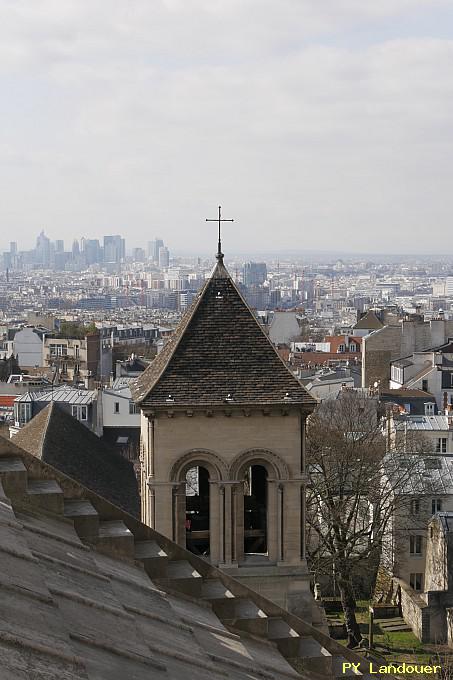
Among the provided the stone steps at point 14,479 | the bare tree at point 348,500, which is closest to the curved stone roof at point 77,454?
the bare tree at point 348,500

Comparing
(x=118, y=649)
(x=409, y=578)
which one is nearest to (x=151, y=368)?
(x=118, y=649)

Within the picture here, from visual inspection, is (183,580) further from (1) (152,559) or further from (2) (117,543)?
(2) (117,543)

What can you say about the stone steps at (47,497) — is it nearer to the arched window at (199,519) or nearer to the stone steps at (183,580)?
the stone steps at (183,580)

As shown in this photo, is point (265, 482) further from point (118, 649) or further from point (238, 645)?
point (118, 649)

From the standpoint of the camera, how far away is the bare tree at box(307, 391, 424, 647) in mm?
36938

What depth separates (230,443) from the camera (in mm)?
18938

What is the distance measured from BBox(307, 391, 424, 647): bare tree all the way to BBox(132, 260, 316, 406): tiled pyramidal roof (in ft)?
55.0

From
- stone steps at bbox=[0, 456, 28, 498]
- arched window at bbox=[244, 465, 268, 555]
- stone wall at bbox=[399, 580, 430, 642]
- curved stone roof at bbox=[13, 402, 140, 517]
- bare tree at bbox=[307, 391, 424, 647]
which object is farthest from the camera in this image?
stone wall at bbox=[399, 580, 430, 642]

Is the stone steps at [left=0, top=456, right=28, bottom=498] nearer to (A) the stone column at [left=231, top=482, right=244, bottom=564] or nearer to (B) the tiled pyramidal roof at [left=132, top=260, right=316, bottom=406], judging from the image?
(B) the tiled pyramidal roof at [left=132, top=260, right=316, bottom=406]

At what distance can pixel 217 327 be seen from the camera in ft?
63.3

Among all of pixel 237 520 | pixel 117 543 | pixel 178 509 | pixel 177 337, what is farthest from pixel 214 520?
pixel 117 543

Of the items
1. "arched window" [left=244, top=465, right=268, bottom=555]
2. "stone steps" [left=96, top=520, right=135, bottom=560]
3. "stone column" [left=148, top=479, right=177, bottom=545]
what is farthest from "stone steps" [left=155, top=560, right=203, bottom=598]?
"arched window" [left=244, top=465, right=268, bottom=555]

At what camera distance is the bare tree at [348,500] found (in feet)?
121

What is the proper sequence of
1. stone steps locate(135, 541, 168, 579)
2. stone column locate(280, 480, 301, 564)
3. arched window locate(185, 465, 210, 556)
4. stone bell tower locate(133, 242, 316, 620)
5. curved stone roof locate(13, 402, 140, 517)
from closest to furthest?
1. stone steps locate(135, 541, 168, 579)
2. stone bell tower locate(133, 242, 316, 620)
3. stone column locate(280, 480, 301, 564)
4. arched window locate(185, 465, 210, 556)
5. curved stone roof locate(13, 402, 140, 517)
